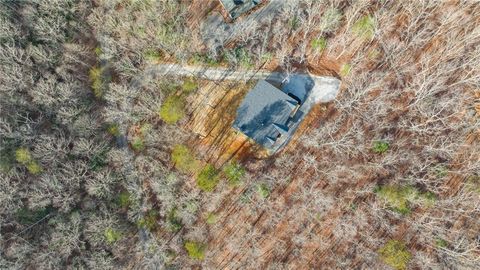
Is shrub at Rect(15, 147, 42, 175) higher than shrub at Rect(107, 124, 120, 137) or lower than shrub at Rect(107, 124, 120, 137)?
higher

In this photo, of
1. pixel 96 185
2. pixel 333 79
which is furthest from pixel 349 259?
pixel 96 185

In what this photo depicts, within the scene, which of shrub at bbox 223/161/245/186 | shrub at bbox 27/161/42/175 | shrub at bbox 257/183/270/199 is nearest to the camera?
shrub at bbox 27/161/42/175

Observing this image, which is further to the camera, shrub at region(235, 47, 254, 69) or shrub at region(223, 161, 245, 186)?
shrub at region(235, 47, 254, 69)

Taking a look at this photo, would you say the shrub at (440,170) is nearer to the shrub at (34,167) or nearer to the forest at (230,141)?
the forest at (230,141)

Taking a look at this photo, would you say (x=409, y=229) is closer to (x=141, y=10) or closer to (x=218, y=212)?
(x=218, y=212)

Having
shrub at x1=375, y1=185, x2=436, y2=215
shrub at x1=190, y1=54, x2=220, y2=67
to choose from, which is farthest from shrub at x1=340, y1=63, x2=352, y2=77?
shrub at x1=190, y1=54, x2=220, y2=67

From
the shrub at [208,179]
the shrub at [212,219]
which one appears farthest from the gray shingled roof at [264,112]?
the shrub at [212,219]

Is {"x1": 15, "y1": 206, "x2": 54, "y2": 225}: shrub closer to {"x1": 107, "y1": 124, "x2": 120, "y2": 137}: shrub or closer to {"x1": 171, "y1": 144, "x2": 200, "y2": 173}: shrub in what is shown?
{"x1": 107, "y1": 124, "x2": 120, "y2": 137}: shrub
